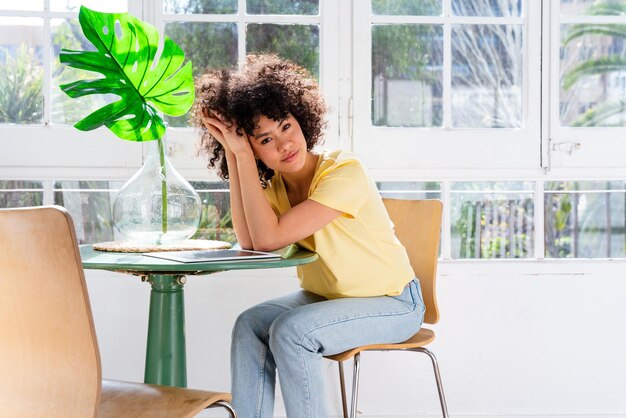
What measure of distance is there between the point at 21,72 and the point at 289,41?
994 millimetres

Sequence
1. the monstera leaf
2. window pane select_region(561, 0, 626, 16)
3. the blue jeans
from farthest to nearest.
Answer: window pane select_region(561, 0, 626, 16), the monstera leaf, the blue jeans

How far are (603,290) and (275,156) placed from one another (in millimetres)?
1500

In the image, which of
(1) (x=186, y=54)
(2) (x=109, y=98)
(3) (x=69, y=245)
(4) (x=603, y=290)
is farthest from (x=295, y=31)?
(3) (x=69, y=245)

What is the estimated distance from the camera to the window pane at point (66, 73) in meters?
2.94

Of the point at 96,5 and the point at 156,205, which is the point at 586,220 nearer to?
the point at 156,205

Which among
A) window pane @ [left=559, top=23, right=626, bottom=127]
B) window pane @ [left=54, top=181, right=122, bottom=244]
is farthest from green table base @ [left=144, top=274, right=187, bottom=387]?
window pane @ [left=559, top=23, right=626, bottom=127]

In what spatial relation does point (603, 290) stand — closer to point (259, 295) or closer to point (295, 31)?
point (259, 295)

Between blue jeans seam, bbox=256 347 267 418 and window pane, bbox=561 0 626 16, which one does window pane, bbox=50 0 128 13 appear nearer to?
blue jeans seam, bbox=256 347 267 418

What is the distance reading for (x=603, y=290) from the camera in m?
3.00

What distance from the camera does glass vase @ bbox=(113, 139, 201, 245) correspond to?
7.19 feet

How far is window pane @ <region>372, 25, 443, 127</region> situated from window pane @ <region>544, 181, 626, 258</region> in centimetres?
56

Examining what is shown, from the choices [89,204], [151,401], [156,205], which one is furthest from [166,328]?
[89,204]

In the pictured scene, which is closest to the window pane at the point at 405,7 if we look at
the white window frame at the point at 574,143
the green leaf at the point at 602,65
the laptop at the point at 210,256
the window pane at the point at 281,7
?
the window pane at the point at 281,7

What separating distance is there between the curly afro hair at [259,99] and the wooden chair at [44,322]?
2.91ft
